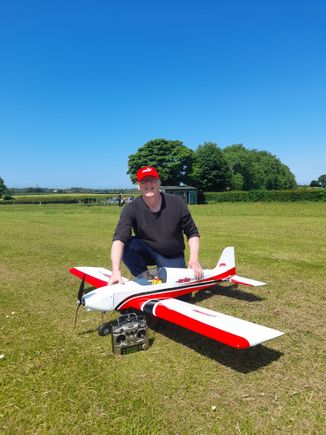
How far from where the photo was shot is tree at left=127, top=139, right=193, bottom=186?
70.0 metres

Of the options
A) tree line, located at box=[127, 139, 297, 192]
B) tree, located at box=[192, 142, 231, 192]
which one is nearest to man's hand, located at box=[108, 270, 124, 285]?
tree line, located at box=[127, 139, 297, 192]

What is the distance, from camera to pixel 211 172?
7012 cm

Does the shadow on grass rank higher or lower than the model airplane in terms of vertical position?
lower

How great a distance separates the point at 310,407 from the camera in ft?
10.4

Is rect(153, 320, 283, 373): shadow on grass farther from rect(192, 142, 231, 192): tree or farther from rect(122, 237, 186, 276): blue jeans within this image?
rect(192, 142, 231, 192): tree

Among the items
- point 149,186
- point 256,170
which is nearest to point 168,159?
point 256,170

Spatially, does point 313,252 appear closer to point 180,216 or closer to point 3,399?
point 180,216

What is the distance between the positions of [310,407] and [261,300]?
305 centimetres

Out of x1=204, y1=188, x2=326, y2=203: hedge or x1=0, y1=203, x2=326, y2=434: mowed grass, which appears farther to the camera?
x1=204, y1=188, x2=326, y2=203: hedge

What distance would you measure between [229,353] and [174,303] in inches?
41.6

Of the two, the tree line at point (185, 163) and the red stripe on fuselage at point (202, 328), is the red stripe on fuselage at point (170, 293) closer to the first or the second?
the red stripe on fuselage at point (202, 328)

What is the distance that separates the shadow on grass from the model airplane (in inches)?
17.7

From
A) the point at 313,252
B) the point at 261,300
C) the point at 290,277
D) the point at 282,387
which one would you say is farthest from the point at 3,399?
the point at 313,252

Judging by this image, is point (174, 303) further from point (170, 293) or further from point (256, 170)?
point (256, 170)
